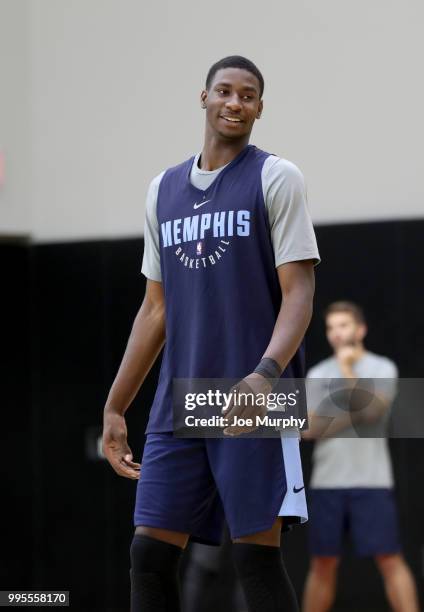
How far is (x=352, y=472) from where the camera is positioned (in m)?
6.51

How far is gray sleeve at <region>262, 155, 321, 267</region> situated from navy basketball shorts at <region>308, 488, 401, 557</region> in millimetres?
3232

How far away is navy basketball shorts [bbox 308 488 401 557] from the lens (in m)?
6.56

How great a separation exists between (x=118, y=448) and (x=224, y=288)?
0.57 meters

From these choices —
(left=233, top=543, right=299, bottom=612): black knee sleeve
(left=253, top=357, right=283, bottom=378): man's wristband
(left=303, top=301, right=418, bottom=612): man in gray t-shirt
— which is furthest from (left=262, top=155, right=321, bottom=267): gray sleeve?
(left=303, top=301, right=418, bottom=612): man in gray t-shirt

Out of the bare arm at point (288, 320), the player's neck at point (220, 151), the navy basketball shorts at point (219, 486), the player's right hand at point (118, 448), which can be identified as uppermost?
the player's neck at point (220, 151)

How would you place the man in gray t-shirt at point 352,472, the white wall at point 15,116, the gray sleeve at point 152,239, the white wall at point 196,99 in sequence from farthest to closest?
the white wall at point 15,116 < the white wall at point 196,99 < the man in gray t-shirt at point 352,472 < the gray sleeve at point 152,239

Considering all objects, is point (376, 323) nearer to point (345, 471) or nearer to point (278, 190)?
point (345, 471)

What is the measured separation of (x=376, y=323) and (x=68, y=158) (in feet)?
7.14

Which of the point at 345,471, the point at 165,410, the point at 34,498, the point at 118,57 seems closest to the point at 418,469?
the point at 345,471

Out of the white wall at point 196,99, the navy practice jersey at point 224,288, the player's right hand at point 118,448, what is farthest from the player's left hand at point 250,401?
the white wall at point 196,99

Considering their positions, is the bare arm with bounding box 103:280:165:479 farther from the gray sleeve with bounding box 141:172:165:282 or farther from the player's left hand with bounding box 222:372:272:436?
the player's left hand with bounding box 222:372:272:436

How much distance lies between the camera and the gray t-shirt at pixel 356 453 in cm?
650

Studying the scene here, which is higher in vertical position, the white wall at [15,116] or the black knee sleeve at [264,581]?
the white wall at [15,116]

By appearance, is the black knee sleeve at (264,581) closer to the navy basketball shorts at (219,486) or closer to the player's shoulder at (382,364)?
the navy basketball shorts at (219,486)
